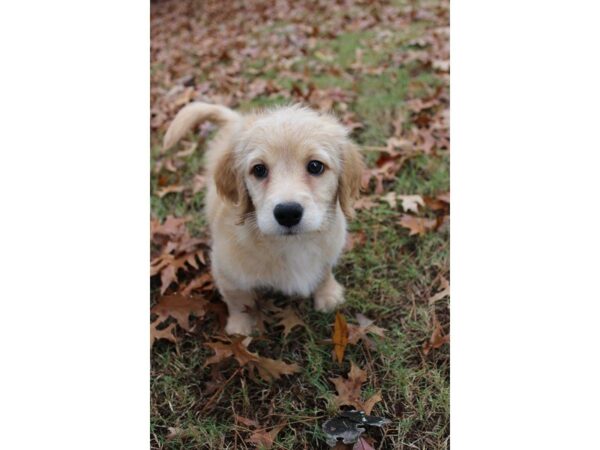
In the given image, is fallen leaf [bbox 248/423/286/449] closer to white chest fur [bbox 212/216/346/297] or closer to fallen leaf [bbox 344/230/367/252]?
white chest fur [bbox 212/216/346/297]

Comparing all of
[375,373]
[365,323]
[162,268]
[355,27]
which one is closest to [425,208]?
[365,323]

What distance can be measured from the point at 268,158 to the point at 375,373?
3.75ft

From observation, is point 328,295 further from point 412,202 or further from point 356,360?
point 412,202

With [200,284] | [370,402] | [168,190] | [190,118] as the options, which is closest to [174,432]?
[370,402]

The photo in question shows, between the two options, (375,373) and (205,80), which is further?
(205,80)

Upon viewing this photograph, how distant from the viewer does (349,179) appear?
92.7 inches

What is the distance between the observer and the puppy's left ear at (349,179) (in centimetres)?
233

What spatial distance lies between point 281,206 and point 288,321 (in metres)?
0.84

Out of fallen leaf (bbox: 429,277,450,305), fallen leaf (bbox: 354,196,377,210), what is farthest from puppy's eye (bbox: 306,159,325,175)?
fallen leaf (bbox: 354,196,377,210)

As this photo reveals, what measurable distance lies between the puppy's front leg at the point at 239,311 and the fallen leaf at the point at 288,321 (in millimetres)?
181

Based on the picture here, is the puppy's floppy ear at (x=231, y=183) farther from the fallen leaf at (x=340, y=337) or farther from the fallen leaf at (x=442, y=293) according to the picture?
the fallen leaf at (x=442, y=293)

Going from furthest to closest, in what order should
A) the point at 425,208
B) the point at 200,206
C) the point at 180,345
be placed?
1. the point at 200,206
2. the point at 425,208
3. the point at 180,345

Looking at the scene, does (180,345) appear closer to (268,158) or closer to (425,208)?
(268,158)
